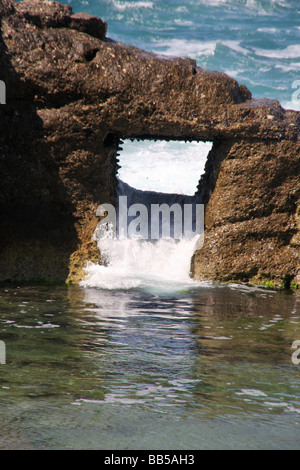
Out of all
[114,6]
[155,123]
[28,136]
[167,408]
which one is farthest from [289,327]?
[114,6]

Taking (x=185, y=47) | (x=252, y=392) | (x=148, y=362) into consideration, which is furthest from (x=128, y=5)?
(x=252, y=392)

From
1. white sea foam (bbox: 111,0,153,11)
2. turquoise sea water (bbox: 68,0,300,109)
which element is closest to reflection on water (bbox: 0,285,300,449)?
turquoise sea water (bbox: 68,0,300,109)

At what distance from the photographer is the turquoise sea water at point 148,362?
2.91 meters

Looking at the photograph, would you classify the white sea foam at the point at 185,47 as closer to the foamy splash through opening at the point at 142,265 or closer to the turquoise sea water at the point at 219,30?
the turquoise sea water at the point at 219,30

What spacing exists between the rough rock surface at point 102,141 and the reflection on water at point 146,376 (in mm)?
1777

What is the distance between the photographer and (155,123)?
320 inches

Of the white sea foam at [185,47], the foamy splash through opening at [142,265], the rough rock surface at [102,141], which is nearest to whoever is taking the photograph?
the rough rock surface at [102,141]

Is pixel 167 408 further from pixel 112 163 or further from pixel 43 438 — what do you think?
pixel 112 163

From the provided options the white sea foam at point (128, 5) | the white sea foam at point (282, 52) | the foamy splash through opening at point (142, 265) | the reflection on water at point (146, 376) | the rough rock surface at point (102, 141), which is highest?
the white sea foam at point (128, 5)

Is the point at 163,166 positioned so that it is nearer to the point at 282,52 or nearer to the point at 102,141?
the point at 282,52

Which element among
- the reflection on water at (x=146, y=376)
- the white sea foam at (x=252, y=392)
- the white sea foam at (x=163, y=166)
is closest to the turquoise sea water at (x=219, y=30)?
the white sea foam at (x=163, y=166)

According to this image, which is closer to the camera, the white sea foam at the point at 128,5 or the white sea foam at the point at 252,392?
the white sea foam at the point at 252,392

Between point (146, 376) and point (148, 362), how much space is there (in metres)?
0.35

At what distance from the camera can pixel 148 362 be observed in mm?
4211
